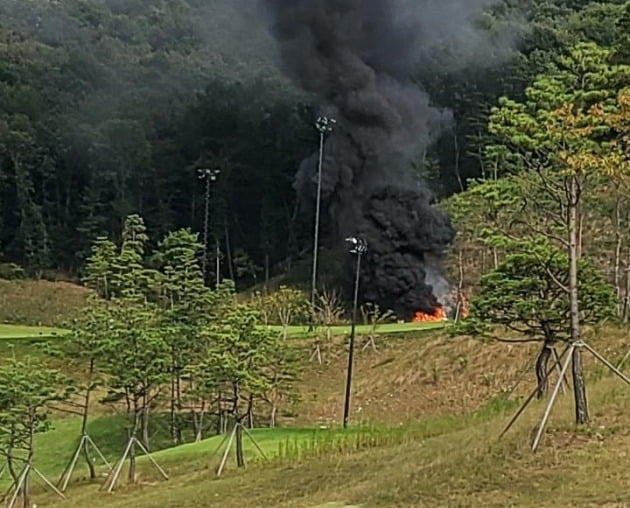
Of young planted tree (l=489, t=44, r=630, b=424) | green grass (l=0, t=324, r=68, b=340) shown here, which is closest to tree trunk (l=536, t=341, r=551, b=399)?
young planted tree (l=489, t=44, r=630, b=424)

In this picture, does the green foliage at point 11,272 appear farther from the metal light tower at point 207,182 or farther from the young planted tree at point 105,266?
the young planted tree at point 105,266

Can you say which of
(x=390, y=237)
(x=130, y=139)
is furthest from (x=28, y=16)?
(x=390, y=237)

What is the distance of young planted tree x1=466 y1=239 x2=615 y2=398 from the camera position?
16.3 m

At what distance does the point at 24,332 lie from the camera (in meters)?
39.4

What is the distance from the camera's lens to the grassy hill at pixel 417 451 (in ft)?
37.9

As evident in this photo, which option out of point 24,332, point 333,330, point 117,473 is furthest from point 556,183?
point 24,332

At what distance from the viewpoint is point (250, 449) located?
21.2 metres

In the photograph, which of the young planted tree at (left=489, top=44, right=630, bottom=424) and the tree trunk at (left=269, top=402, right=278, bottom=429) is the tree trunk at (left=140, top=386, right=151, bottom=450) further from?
the young planted tree at (left=489, top=44, right=630, bottom=424)

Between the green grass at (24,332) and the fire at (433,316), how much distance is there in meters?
13.5

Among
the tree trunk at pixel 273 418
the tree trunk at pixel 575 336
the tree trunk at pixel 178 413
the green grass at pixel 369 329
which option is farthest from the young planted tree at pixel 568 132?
the green grass at pixel 369 329

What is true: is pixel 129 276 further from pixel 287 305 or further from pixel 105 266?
pixel 287 305

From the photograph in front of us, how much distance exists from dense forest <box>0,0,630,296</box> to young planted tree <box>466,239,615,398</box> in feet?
91.1

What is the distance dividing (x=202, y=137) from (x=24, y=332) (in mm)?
22351

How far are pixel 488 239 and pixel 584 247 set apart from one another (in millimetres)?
22322
